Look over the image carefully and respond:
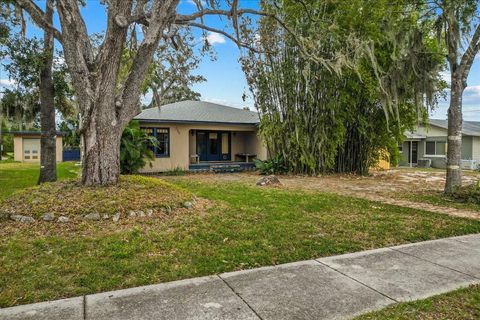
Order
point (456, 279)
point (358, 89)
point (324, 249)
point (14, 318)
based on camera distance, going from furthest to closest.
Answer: point (358, 89), point (324, 249), point (456, 279), point (14, 318)

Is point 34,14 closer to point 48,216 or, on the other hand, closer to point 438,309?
point 48,216

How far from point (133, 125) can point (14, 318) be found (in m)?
11.4

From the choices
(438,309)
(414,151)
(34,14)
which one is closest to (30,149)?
(34,14)

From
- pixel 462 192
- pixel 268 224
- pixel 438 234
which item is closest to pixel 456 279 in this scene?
pixel 438 234

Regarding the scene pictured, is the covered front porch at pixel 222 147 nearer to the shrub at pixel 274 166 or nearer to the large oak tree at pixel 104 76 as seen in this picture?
the shrub at pixel 274 166

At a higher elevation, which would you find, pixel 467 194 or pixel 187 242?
pixel 467 194

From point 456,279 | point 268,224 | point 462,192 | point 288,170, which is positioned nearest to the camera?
point 456,279

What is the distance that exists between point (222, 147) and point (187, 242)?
1521 centimetres

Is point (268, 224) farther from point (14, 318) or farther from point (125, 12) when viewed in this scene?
point (125, 12)

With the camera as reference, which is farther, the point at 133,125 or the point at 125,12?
the point at 133,125

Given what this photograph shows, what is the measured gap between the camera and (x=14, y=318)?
259 centimetres

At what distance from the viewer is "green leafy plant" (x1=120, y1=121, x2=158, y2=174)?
1248 centimetres

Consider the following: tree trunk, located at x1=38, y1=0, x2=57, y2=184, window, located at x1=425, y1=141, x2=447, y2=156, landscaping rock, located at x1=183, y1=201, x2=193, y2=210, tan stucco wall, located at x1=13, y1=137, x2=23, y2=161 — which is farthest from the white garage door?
window, located at x1=425, y1=141, x2=447, y2=156

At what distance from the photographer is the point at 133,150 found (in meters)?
12.5
